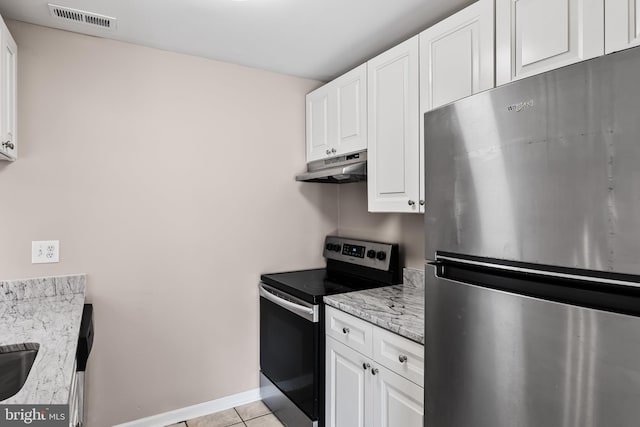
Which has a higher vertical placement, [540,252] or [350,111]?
[350,111]

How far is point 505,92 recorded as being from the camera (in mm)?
939

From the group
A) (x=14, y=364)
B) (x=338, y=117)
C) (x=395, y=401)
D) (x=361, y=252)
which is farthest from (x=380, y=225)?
(x=14, y=364)

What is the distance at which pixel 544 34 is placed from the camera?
1.27m

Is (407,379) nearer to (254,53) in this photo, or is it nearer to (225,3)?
(225,3)

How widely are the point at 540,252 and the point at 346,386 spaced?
1.28m

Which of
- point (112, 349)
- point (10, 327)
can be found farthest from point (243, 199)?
point (10, 327)

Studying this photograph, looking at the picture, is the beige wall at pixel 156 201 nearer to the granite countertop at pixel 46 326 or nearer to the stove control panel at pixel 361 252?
the granite countertop at pixel 46 326

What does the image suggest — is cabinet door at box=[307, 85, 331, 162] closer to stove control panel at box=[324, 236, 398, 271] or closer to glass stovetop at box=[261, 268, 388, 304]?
stove control panel at box=[324, 236, 398, 271]

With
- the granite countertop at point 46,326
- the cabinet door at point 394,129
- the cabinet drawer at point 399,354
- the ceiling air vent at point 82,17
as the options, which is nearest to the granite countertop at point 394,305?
the cabinet drawer at point 399,354

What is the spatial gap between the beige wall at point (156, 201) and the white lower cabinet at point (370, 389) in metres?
0.84

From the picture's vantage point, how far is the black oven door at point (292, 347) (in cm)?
199

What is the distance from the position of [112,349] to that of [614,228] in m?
2.37

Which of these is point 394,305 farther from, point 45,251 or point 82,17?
point 82,17

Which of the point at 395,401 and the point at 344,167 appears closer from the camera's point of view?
the point at 395,401
